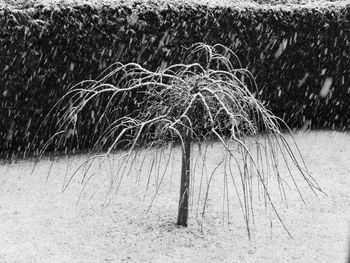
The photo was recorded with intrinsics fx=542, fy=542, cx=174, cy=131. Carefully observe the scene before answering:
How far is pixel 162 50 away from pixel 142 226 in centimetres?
294

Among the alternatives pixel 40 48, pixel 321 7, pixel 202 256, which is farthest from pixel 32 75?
pixel 321 7

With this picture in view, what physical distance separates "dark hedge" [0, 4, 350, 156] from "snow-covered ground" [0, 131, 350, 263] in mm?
878

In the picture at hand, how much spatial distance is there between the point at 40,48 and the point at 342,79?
16.4ft

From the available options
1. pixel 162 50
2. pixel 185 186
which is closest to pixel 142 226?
pixel 185 186

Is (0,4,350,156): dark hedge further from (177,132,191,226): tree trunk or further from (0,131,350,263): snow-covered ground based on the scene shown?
(177,132,191,226): tree trunk

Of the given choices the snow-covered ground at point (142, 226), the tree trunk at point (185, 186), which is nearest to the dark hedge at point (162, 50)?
the snow-covered ground at point (142, 226)

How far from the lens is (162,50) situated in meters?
7.27

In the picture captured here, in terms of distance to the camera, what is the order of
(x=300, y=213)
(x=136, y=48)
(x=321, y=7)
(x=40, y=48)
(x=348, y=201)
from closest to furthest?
(x=300, y=213) → (x=348, y=201) → (x=40, y=48) → (x=136, y=48) → (x=321, y=7)

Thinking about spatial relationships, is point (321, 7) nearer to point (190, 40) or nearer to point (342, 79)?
point (342, 79)

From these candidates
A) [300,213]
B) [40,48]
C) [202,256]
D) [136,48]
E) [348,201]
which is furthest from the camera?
[136,48]

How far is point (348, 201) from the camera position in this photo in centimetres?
604

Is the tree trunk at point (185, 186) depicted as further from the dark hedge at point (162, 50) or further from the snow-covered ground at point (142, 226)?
the dark hedge at point (162, 50)

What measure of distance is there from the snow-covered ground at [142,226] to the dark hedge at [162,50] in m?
0.88

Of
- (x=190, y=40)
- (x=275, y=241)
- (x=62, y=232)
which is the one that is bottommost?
(x=62, y=232)
